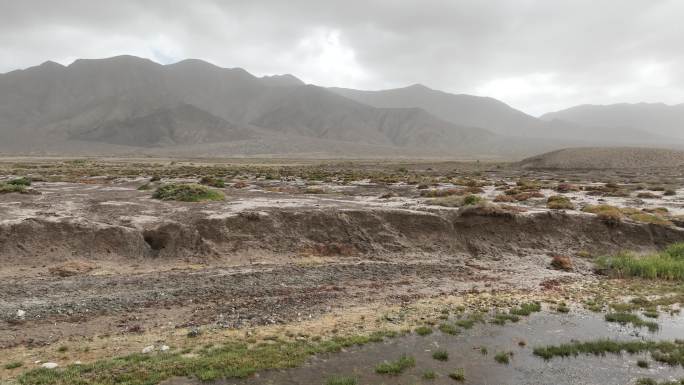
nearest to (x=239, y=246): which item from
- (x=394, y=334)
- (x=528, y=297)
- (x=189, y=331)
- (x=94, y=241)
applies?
(x=94, y=241)

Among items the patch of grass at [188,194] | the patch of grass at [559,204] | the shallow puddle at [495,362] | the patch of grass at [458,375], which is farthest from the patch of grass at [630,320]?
the patch of grass at [188,194]

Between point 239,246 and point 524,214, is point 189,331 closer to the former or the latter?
point 239,246

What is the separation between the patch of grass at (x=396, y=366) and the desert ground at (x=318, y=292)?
6cm

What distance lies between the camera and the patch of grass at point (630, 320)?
13.7m

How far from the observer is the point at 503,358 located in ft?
38.1

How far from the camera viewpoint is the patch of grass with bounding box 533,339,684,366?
11.8 meters

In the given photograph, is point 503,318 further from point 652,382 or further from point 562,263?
point 562,263

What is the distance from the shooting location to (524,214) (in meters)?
26.9

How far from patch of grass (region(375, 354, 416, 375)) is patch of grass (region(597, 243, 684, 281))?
45.3 ft

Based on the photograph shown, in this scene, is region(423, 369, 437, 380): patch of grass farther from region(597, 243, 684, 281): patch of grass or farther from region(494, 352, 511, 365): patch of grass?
region(597, 243, 684, 281): patch of grass

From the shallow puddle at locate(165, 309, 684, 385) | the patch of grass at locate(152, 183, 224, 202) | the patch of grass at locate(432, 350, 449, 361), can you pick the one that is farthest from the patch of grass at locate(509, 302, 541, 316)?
the patch of grass at locate(152, 183, 224, 202)

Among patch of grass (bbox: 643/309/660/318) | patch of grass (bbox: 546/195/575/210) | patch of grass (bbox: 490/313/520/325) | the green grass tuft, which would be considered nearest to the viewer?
the green grass tuft

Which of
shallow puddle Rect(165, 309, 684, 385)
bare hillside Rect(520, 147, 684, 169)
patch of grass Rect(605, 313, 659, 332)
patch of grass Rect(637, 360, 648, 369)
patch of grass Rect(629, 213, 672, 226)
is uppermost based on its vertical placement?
bare hillside Rect(520, 147, 684, 169)

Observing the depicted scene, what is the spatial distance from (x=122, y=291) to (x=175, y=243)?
5.97 meters
